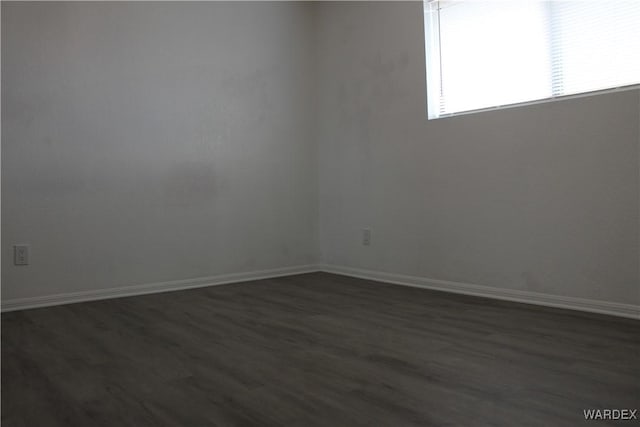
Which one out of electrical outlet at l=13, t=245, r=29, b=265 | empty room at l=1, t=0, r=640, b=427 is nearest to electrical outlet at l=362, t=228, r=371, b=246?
empty room at l=1, t=0, r=640, b=427

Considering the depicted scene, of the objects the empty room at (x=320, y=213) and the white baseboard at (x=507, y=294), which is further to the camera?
the white baseboard at (x=507, y=294)

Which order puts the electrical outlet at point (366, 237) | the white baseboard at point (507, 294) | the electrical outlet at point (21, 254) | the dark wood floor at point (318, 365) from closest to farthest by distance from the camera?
1. the dark wood floor at point (318, 365)
2. the white baseboard at point (507, 294)
3. the electrical outlet at point (21, 254)
4. the electrical outlet at point (366, 237)

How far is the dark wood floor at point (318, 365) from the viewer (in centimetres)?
148

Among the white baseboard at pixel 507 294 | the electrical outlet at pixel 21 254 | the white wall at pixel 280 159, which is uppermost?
the white wall at pixel 280 159

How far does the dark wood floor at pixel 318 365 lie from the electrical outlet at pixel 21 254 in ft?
1.08

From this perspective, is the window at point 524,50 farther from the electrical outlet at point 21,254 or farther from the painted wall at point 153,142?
the electrical outlet at point 21,254

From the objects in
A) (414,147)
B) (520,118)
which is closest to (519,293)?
(520,118)

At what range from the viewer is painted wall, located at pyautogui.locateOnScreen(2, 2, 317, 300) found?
10.7 ft

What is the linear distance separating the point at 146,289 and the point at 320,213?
167 centimetres

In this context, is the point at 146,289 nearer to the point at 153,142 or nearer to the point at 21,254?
the point at 21,254

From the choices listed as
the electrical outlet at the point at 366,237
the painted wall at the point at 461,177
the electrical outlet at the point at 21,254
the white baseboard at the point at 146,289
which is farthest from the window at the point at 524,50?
the electrical outlet at the point at 21,254

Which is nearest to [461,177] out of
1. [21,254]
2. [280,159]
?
[280,159]

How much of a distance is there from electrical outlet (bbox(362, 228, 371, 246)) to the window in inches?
42.1

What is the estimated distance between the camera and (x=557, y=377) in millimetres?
1713
